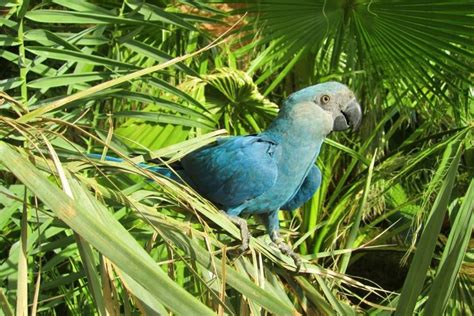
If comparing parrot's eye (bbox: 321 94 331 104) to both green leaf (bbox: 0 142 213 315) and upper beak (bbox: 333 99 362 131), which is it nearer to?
upper beak (bbox: 333 99 362 131)

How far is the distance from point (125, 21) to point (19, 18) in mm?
233

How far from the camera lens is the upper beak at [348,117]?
174 centimetres

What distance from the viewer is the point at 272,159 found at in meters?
1.64

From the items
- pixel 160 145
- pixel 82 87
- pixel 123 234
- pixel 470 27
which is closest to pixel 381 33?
pixel 470 27

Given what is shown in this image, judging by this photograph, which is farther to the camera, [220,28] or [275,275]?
[220,28]

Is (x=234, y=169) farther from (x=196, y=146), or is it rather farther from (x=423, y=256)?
(x=423, y=256)

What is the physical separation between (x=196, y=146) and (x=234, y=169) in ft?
1.43

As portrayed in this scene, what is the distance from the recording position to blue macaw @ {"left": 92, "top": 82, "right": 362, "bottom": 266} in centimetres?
161

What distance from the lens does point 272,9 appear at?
2195 mm

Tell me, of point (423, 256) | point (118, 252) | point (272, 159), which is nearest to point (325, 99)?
point (272, 159)

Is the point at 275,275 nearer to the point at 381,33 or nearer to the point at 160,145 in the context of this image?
the point at 160,145

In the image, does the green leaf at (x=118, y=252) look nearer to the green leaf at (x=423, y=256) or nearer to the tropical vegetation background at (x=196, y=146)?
the tropical vegetation background at (x=196, y=146)

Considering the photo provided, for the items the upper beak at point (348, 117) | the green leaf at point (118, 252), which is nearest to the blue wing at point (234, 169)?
the upper beak at point (348, 117)

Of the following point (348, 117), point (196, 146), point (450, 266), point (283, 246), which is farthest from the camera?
point (348, 117)
